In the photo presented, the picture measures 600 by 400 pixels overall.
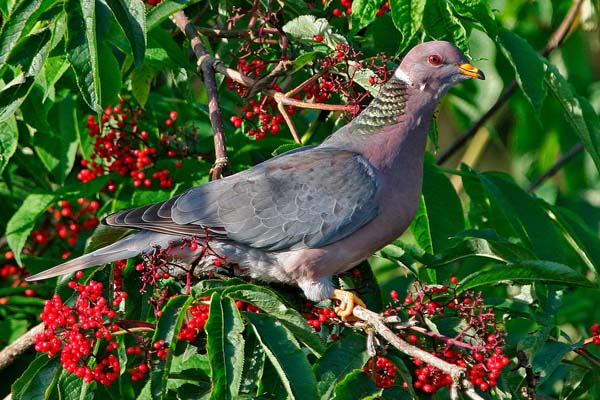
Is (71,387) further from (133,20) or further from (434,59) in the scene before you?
(434,59)

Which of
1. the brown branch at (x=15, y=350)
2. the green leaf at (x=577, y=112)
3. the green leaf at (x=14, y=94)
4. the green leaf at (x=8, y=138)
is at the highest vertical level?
the green leaf at (x=14, y=94)

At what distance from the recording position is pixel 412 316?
271 cm

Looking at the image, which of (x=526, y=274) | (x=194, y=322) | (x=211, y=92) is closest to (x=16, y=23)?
(x=211, y=92)

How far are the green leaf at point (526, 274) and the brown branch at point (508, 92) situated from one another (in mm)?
1774

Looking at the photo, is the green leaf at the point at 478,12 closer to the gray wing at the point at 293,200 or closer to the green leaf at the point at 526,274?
the gray wing at the point at 293,200

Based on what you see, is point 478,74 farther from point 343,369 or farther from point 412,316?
point 343,369

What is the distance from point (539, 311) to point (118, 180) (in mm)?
1685

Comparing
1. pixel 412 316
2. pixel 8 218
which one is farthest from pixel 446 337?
pixel 8 218

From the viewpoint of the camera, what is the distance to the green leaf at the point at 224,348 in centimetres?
241

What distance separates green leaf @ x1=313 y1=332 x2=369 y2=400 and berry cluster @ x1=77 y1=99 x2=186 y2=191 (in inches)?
46.6

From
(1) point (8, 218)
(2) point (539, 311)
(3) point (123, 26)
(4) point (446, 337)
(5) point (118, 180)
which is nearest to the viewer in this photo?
(4) point (446, 337)

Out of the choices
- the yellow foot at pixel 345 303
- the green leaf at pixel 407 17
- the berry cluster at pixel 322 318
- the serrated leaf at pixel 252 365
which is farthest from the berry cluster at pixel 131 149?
the serrated leaf at pixel 252 365

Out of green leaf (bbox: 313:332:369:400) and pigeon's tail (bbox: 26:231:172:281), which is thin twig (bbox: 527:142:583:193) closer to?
pigeon's tail (bbox: 26:231:172:281)

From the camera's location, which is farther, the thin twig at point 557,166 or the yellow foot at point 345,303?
the thin twig at point 557,166
